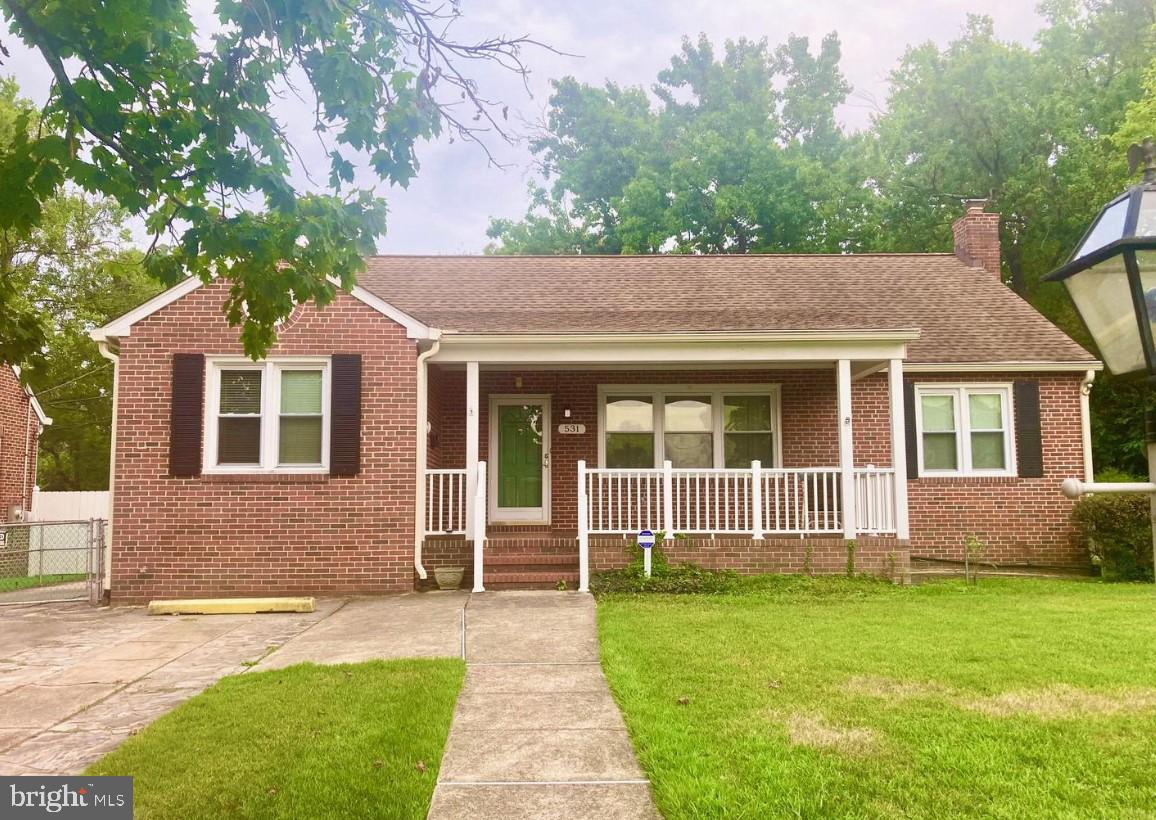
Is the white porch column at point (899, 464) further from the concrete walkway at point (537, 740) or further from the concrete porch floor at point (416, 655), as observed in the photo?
the concrete walkway at point (537, 740)

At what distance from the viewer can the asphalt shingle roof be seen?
10844 millimetres

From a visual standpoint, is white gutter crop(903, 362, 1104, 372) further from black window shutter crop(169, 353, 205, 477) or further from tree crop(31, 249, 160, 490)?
tree crop(31, 249, 160, 490)

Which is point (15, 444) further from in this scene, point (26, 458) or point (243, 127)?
point (243, 127)

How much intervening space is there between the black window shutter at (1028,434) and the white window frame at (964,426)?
80 mm

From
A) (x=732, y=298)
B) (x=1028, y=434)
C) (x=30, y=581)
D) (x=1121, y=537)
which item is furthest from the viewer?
(x=30, y=581)

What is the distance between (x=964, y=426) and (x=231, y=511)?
10320 millimetres

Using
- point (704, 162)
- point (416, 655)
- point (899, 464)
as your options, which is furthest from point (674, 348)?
point (704, 162)

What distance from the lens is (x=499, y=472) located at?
12000 mm

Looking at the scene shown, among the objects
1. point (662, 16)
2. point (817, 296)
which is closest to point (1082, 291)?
point (662, 16)

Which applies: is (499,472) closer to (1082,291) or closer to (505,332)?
(505,332)

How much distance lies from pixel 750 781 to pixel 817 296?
34.8 ft

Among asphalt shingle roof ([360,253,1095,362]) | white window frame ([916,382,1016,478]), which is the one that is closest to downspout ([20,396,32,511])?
asphalt shingle roof ([360,253,1095,362])

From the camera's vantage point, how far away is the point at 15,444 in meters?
17.8

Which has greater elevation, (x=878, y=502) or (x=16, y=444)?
(x=16, y=444)
